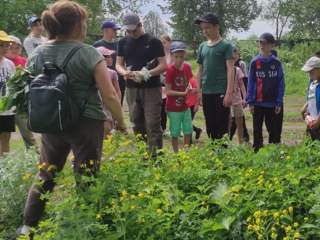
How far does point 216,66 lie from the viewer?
20.9 ft

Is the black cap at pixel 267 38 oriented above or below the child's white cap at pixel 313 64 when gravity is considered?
above

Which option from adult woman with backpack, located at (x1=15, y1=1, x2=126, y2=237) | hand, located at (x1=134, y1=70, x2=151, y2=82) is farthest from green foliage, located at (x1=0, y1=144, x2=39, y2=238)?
hand, located at (x1=134, y1=70, x2=151, y2=82)

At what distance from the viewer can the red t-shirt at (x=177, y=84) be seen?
7422mm

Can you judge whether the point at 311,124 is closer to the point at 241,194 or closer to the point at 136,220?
the point at 241,194

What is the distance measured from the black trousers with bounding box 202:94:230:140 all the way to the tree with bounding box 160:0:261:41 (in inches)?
2107

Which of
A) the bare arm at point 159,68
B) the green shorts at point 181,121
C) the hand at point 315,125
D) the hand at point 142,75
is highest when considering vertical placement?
the bare arm at point 159,68

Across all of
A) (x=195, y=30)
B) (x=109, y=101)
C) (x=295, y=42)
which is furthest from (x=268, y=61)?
(x=195, y=30)

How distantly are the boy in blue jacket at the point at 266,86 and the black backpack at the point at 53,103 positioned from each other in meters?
3.60

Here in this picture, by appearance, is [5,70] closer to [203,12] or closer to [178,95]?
[178,95]

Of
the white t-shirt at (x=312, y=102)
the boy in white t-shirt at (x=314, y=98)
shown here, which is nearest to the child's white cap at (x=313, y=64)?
the boy in white t-shirt at (x=314, y=98)

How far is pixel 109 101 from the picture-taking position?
3914mm

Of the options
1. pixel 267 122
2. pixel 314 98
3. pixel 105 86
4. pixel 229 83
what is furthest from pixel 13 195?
pixel 267 122

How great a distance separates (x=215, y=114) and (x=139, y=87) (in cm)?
99

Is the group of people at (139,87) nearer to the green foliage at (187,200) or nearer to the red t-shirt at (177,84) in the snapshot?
the red t-shirt at (177,84)
